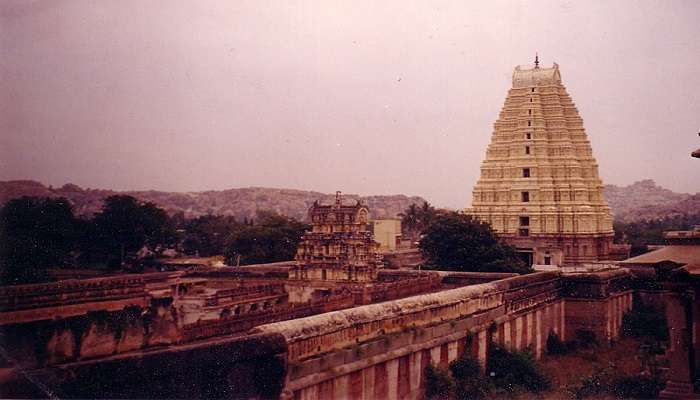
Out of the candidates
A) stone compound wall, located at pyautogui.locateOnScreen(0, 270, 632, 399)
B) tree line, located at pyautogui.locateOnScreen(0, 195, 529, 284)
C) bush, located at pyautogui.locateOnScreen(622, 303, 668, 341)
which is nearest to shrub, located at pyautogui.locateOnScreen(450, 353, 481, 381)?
stone compound wall, located at pyautogui.locateOnScreen(0, 270, 632, 399)

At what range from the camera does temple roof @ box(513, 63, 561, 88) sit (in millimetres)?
40812

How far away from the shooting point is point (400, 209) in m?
159

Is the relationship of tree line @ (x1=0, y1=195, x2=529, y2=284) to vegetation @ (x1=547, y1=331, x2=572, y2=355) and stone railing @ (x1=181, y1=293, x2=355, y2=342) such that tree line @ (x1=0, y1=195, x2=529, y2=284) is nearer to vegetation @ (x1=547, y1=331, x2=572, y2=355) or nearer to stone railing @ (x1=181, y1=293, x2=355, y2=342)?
stone railing @ (x1=181, y1=293, x2=355, y2=342)

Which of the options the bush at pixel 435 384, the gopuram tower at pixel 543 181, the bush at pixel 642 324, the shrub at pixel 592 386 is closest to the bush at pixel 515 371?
the shrub at pixel 592 386

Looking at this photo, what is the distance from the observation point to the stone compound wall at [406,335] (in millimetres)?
11133

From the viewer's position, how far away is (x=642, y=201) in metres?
129

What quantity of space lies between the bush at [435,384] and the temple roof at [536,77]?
29613mm

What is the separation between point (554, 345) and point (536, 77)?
21888 mm

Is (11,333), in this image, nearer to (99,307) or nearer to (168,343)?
(168,343)

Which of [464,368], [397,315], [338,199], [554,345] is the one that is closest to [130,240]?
[338,199]


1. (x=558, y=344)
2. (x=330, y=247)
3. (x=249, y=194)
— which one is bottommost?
(x=558, y=344)

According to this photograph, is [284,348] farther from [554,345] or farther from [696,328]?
[554,345]

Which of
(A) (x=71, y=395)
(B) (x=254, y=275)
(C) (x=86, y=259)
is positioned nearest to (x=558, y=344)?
(B) (x=254, y=275)

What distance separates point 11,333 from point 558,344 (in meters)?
17.1
